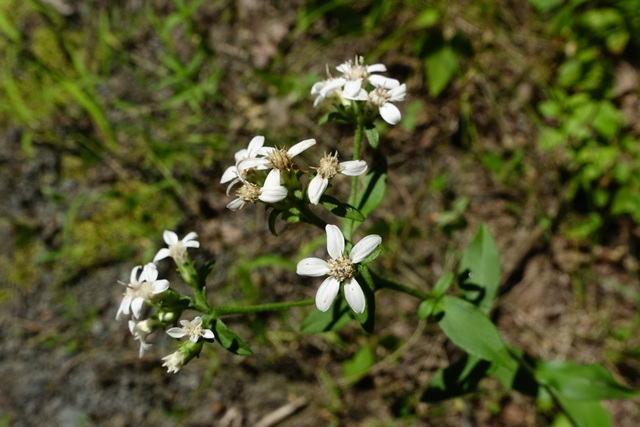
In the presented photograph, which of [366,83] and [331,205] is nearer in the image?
[331,205]

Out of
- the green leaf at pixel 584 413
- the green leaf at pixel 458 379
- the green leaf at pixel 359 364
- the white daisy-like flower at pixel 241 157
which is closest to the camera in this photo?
the white daisy-like flower at pixel 241 157

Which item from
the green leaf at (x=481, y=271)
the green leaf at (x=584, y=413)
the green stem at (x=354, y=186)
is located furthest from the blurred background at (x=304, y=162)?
the green stem at (x=354, y=186)

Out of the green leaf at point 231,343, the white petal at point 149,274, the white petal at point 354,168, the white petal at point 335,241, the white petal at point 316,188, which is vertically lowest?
the green leaf at point 231,343

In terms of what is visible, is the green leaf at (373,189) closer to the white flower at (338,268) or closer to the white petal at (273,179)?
the white flower at (338,268)

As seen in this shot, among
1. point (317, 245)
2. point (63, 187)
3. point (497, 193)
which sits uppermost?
point (497, 193)

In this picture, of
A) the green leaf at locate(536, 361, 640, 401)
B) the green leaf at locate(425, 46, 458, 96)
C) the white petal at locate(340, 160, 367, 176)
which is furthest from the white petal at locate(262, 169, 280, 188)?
the green leaf at locate(425, 46, 458, 96)

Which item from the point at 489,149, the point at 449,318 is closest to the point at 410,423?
the point at 449,318

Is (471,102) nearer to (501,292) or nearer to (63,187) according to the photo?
(501,292)
